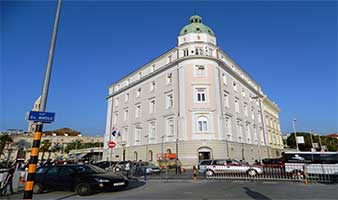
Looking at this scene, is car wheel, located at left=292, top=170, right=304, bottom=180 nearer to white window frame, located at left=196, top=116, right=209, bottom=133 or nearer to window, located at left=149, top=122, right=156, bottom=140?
white window frame, located at left=196, top=116, right=209, bottom=133

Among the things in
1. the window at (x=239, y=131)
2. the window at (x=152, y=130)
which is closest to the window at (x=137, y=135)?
the window at (x=152, y=130)

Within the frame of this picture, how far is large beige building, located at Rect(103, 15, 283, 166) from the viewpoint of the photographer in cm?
3381

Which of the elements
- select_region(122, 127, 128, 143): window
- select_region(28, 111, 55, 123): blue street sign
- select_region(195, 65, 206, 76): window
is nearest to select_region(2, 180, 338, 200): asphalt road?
select_region(28, 111, 55, 123): blue street sign

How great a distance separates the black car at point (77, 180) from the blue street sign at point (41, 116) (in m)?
4.18

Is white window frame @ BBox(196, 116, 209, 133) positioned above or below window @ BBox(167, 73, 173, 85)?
below

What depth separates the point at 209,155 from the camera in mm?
32500

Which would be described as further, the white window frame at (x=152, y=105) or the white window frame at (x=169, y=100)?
the white window frame at (x=152, y=105)

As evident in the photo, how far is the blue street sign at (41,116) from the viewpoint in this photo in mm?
7312

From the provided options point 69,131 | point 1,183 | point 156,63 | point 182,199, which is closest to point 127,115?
point 156,63

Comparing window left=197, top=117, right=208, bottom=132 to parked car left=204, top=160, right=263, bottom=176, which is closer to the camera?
parked car left=204, top=160, right=263, bottom=176

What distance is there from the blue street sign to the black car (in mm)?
4185

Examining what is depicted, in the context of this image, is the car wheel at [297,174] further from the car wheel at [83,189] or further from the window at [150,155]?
the window at [150,155]

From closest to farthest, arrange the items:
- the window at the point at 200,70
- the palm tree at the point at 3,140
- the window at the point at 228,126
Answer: the window at the point at 228,126, the window at the point at 200,70, the palm tree at the point at 3,140

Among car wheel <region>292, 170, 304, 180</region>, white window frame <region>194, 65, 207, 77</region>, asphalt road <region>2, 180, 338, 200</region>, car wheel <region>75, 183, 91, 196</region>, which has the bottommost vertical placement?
asphalt road <region>2, 180, 338, 200</region>
